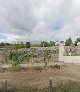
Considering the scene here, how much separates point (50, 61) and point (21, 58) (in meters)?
2.72

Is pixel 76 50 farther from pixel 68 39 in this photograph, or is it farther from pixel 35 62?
pixel 68 39

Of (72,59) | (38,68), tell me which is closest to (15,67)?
(38,68)

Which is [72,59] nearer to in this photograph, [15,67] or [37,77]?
[15,67]

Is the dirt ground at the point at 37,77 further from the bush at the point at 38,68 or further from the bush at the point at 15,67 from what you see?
the bush at the point at 15,67

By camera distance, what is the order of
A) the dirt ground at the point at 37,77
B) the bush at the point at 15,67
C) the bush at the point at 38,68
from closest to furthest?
the dirt ground at the point at 37,77, the bush at the point at 15,67, the bush at the point at 38,68

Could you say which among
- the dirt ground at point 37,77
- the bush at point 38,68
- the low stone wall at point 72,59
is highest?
the low stone wall at point 72,59

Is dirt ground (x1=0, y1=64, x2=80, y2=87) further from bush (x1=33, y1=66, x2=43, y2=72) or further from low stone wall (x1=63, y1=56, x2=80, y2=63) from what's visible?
low stone wall (x1=63, y1=56, x2=80, y2=63)

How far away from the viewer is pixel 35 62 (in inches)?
→ 661

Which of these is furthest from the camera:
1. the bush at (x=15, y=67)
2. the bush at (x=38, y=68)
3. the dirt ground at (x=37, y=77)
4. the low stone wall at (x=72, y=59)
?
the low stone wall at (x=72, y=59)

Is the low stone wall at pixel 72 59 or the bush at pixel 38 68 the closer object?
the bush at pixel 38 68

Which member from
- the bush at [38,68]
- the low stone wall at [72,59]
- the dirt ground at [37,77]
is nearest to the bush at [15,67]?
the dirt ground at [37,77]

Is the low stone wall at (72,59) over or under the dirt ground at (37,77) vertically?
over

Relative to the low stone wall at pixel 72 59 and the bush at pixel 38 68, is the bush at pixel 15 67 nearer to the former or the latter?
the bush at pixel 38 68

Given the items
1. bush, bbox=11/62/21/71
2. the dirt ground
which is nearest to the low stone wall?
the dirt ground
